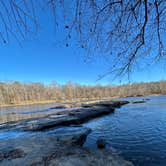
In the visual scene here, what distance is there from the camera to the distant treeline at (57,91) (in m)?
90.7

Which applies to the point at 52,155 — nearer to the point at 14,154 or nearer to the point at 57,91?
the point at 14,154

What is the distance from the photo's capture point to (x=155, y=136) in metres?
11.4

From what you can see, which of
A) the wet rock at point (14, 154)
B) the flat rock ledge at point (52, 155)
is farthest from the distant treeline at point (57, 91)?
the wet rock at point (14, 154)

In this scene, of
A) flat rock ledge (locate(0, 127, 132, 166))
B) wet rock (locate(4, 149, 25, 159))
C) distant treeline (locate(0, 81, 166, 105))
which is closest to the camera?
flat rock ledge (locate(0, 127, 132, 166))

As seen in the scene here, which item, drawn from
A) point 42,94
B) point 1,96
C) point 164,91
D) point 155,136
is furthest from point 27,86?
point 155,136

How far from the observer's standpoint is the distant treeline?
90688 millimetres

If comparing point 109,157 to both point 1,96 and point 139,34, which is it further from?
point 1,96

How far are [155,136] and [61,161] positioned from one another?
673 centimetres

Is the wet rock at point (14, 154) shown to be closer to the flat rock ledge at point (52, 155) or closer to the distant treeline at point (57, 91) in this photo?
the flat rock ledge at point (52, 155)

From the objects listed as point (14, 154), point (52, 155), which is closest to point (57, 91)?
point (14, 154)

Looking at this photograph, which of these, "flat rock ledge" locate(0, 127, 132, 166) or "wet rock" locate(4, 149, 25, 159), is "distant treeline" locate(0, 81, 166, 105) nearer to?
"flat rock ledge" locate(0, 127, 132, 166)

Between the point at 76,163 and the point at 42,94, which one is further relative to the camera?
the point at 42,94

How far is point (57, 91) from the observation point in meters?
111

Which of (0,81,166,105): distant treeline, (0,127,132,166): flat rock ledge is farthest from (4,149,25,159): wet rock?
(0,81,166,105): distant treeline
